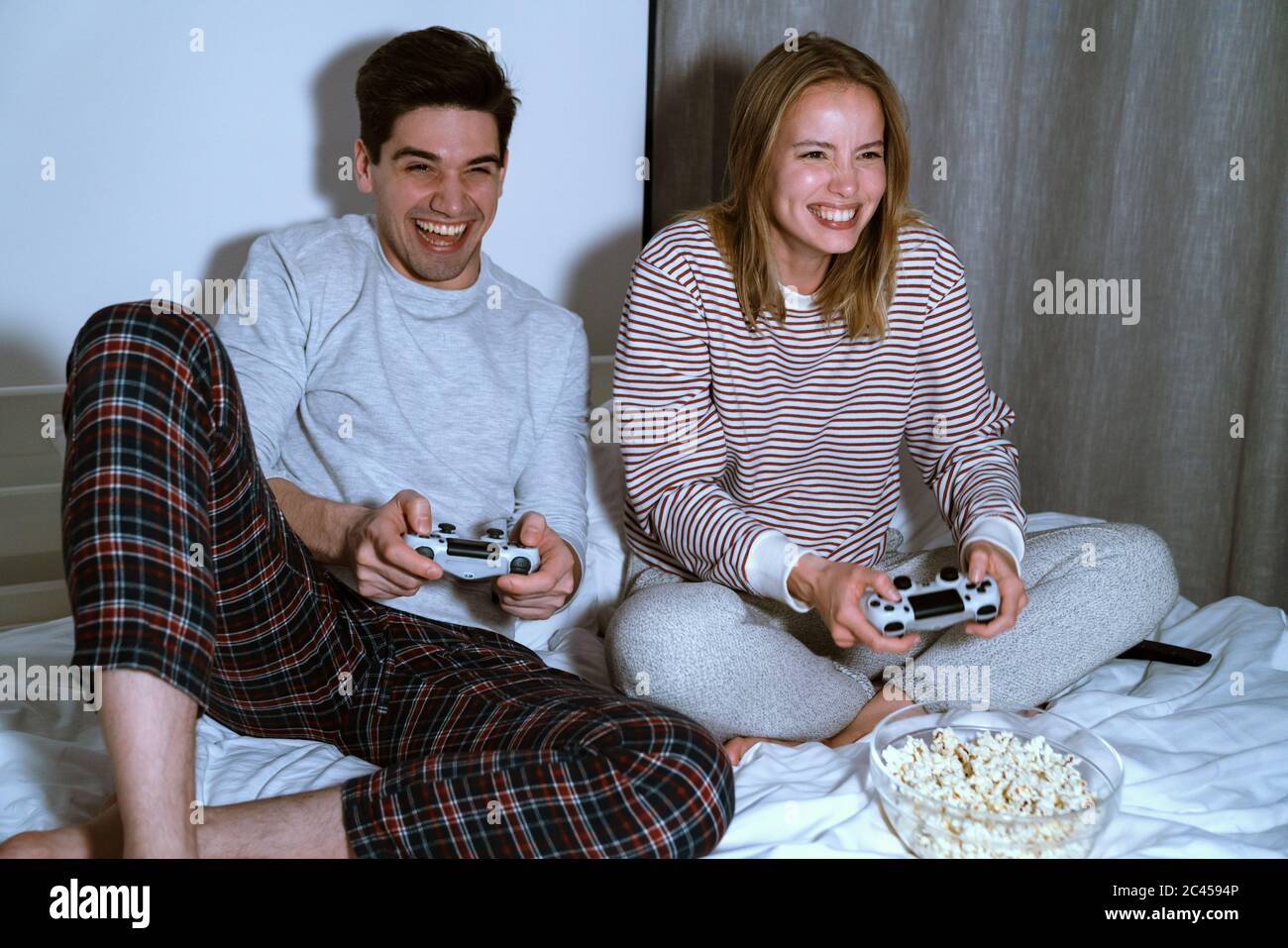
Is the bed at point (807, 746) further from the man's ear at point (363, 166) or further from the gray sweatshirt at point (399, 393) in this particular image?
the man's ear at point (363, 166)

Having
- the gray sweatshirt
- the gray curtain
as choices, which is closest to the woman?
the gray sweatshirt

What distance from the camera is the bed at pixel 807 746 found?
1.01 meters

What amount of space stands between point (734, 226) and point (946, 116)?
585 mm

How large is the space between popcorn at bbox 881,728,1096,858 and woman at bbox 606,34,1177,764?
13 cm

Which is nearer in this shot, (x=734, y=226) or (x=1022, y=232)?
(x=734, y=226)

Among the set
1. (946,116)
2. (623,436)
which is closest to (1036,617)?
(623,436)

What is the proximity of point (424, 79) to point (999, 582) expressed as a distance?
2.56 ft

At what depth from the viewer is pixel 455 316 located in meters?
1.32

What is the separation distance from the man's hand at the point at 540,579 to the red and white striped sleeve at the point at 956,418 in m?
0.43

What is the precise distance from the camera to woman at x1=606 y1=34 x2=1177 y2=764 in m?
1.18

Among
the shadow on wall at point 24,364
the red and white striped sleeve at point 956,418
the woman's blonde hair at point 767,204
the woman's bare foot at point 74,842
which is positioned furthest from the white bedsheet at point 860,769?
the woman's blonde hair at point 767,204
